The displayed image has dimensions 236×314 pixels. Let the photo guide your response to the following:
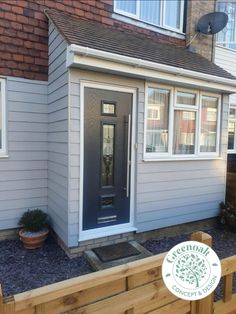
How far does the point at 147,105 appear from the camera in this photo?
4547mm

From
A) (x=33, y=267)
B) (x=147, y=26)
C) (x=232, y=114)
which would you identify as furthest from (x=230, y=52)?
(x=33, y=267)

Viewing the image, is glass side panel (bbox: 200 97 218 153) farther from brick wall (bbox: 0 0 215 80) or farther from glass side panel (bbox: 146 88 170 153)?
brick wall (bbox: 0 0 215 80)

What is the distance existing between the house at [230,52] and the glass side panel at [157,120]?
Result: 2.93 meters

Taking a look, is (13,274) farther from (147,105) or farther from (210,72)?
(210,72)

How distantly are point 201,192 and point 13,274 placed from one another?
3688 millimetres

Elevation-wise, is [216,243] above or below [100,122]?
below

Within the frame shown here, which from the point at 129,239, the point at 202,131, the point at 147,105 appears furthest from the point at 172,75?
the point at 129,239

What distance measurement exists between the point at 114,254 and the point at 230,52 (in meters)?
6.13

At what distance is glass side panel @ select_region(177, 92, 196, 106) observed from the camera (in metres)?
4.91

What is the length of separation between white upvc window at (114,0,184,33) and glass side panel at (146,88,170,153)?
1910mm

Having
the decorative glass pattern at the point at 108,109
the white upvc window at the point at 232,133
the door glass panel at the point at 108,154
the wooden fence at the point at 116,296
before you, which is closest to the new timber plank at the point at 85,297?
the wooden fence at the point at 116,296

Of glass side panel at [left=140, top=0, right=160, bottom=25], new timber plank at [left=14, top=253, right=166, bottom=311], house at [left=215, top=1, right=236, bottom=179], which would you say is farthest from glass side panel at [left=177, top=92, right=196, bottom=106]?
new timber plank at [left=14, top=253, right=166, bottom=311]

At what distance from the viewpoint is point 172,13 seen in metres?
6.00

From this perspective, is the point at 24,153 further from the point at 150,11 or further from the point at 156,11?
the point at 156,11
